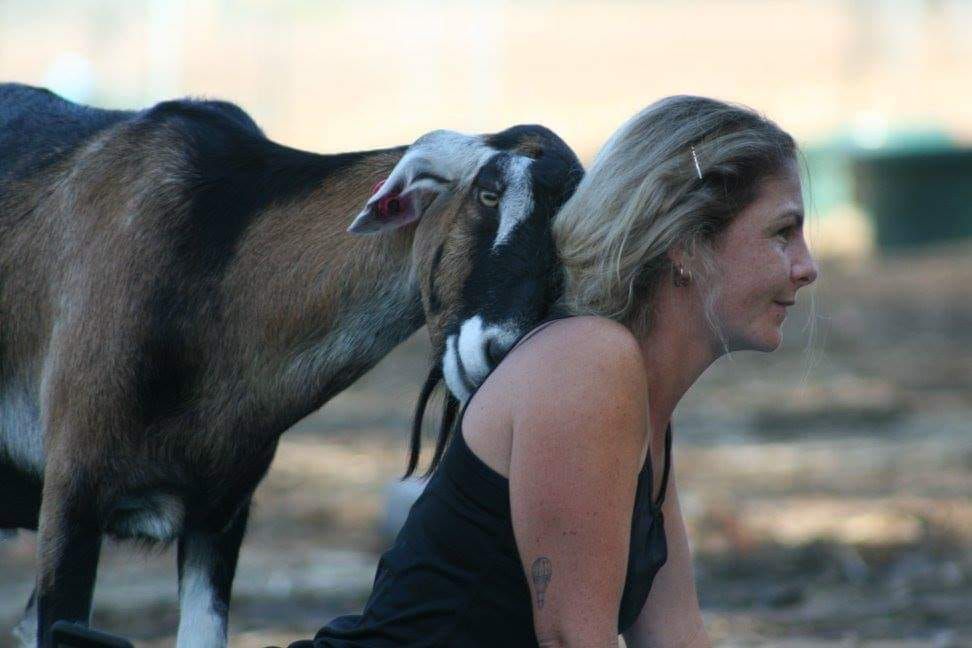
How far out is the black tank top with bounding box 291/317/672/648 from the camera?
3113 millimetres

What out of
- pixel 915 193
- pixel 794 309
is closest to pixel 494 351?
pixel 794 309

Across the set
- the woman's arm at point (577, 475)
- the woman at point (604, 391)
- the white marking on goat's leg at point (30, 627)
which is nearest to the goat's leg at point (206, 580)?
the white marking on goat's leg at point (30, 627)

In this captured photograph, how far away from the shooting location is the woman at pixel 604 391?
301 cm

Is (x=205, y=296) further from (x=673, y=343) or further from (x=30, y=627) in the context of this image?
(x=673, y=343)

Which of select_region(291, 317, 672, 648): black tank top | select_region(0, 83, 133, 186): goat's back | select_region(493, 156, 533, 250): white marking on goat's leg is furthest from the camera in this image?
select_region(0, 83, 133, 186): goat's back

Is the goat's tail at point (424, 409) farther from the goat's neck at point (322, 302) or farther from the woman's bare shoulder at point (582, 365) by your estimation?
the woman's bare shoulder at point (582, 365)

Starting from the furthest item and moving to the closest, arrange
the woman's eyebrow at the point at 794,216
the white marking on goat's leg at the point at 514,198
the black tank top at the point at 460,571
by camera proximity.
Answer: the white marking on goat's leg at the point at 514,198, the woman's eyebrow at the point at 794,216, the black tank top at the point at 460,571

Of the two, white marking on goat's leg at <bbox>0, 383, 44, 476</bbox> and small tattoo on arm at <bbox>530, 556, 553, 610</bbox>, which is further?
white marking on goat's leg at <bbox>0, 383, 44, 476</bbox>

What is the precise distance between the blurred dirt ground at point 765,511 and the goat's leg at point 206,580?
246 millimetres

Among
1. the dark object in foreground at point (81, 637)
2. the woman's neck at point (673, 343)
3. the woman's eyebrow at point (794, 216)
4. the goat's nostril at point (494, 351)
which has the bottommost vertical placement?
the dark object in foreground at point (81, 637)

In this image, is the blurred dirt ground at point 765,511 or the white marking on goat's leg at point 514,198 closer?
the white marking on goat's leg at point 514,198

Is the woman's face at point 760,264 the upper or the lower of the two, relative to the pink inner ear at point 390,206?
upper

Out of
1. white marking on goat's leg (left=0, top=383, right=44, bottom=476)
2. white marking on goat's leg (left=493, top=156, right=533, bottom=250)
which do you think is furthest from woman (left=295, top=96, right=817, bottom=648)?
white marking on goat's leg (left=0, top=383, right=44, bottom=476)

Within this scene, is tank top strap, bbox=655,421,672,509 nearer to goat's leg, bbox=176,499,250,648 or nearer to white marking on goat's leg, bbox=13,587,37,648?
goat's leg, bbox=176,499,250,648
